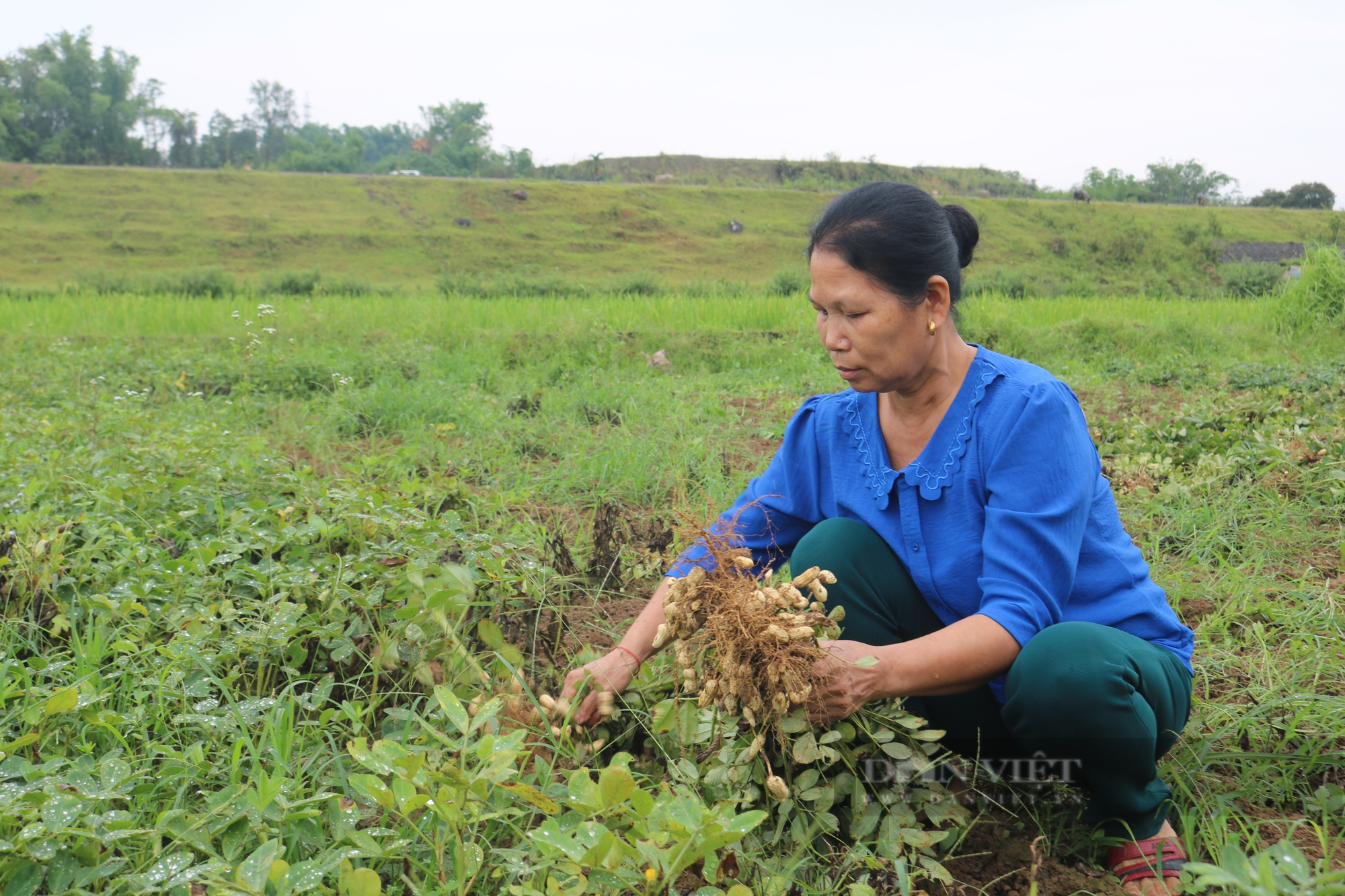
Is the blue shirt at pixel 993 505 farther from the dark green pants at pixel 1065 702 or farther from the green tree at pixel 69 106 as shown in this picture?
the green tree at pixel 69 106

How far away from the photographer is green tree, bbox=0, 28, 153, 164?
3428 cm

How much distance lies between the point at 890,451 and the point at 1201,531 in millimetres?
1820

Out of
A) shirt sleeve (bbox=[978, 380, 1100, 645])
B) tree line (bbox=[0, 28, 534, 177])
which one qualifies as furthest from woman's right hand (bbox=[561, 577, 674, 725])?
tree line (bbox=[0, 28, 534, 177])

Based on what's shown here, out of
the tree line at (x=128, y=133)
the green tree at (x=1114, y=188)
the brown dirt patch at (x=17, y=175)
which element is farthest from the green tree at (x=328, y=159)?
the green tree at (x=1114, y=188)

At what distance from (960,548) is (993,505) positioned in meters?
0.14

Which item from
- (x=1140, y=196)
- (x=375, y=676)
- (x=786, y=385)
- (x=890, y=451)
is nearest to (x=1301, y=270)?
(x=786, y=385)

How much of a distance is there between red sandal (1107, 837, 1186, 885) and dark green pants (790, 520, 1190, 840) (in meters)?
0.02

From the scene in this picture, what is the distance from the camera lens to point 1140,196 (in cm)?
3638

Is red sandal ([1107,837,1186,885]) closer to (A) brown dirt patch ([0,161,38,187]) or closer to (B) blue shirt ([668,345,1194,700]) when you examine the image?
(B) blue shirt ([668,345,1194,700])

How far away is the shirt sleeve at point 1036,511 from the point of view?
1372mm

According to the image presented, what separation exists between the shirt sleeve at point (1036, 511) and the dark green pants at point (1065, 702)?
7 cm

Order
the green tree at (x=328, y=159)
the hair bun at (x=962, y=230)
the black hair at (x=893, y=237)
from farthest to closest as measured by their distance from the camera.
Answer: the green tree at (x=328, y=159), the hair bun at (x=962, y=230), the black hair at (x=893, y=237)

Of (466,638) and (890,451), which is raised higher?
(890,451)

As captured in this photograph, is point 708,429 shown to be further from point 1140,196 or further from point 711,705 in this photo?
point 1140,196
